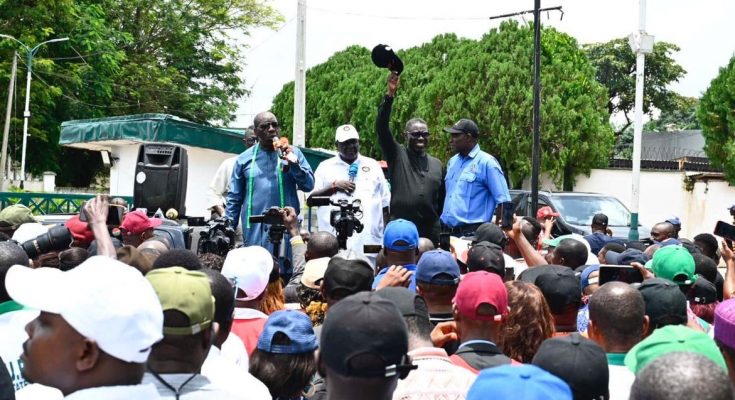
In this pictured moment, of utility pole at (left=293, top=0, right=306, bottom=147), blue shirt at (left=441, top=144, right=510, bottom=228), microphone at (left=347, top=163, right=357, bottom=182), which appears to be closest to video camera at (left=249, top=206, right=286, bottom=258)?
microphone at (left=347, top=163, right=357, bottom=182)

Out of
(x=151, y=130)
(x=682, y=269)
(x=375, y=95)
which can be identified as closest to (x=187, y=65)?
(x=375, y=95)

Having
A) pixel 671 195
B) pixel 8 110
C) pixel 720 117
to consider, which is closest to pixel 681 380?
pixel 720 117

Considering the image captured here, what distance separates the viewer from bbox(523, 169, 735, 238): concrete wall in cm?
2770

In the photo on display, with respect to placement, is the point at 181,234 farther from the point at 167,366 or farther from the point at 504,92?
the point at 504,92

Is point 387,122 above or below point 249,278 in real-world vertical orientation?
above

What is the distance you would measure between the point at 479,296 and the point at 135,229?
153 inches

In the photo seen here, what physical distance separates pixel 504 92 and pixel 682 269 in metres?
24.0

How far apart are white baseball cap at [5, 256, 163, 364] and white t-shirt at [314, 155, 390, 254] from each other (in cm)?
518

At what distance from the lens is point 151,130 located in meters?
19.5

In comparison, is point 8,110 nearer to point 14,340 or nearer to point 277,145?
point 277,145

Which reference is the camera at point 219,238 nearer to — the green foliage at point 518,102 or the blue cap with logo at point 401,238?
the blue cap with logo at point 401,238

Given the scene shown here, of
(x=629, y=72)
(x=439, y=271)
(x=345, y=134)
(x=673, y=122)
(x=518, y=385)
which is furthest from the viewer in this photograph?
(x=673, y=122)

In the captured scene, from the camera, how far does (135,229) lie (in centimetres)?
704

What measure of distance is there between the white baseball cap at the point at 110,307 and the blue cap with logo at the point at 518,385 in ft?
2.99
